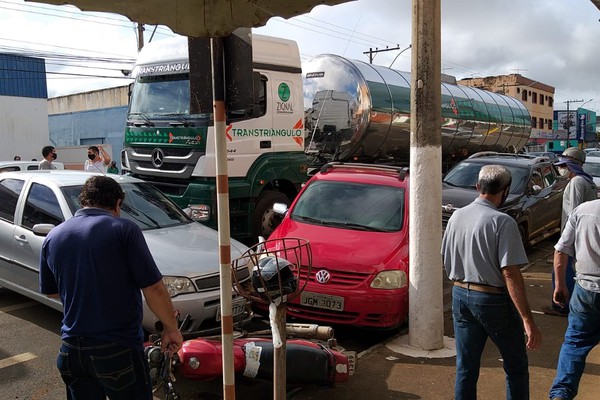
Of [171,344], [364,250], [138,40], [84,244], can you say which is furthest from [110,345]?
[138,40]

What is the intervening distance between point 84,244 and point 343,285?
299cm

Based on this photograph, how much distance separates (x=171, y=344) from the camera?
9.45 ft

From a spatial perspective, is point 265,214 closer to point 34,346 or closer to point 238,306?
point 238,306

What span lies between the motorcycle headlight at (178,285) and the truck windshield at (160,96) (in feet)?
13.7

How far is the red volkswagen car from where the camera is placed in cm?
511

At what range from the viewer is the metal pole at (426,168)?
4.80 m

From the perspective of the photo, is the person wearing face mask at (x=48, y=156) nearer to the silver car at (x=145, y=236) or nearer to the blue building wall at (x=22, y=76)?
the silver car at (x=145, y=236)

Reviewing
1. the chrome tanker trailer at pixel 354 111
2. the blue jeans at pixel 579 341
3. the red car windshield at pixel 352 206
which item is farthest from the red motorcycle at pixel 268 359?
the chrome tanker trailer at pixel 354 111

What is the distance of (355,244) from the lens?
5.57m

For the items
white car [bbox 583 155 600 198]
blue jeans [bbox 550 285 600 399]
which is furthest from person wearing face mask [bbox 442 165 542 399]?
white car [bbox 583 155 600 198]

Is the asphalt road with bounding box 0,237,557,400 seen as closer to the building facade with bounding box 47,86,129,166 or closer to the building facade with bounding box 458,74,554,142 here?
the building facade with bounding box 47,86,129,166

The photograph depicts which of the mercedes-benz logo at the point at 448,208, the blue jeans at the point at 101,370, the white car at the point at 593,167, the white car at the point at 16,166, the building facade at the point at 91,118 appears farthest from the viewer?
the building facade at the point at 91,118

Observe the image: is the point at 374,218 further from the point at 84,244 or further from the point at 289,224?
the point at 84,244

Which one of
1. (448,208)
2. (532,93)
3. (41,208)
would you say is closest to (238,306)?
(41,208)
